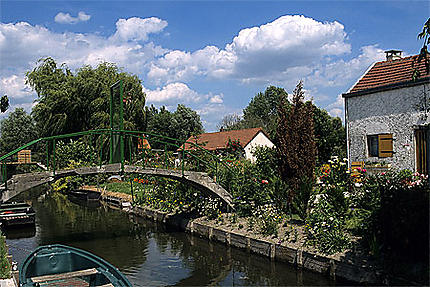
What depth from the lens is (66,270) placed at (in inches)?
376

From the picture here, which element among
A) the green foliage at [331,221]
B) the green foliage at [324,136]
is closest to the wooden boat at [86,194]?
the green foliage at [324,136]

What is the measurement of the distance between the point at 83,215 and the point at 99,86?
553 inches

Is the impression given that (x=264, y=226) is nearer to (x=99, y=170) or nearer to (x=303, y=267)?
(x=303, y=267)

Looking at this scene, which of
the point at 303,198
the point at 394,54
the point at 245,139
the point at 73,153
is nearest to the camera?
the point at 303,198

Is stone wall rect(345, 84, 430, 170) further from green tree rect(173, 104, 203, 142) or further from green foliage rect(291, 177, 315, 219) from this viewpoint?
green tree rect(173, 104, 203, 142)

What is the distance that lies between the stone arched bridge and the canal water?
1.82m

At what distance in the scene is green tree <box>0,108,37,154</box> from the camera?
197 feet

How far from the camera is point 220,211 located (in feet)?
50.4

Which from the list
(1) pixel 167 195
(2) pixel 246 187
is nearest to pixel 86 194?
(1) pixel 167 195

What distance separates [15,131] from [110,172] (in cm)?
5320

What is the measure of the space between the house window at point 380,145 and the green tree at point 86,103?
62.9 ft

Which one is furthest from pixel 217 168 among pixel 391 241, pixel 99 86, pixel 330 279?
pixel 99 86

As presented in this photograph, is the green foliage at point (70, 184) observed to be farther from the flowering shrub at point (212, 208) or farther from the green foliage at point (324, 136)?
the flowering shrub at point (212, 208)

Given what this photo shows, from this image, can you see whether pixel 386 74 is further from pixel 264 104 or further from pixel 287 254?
pixel 264 104
